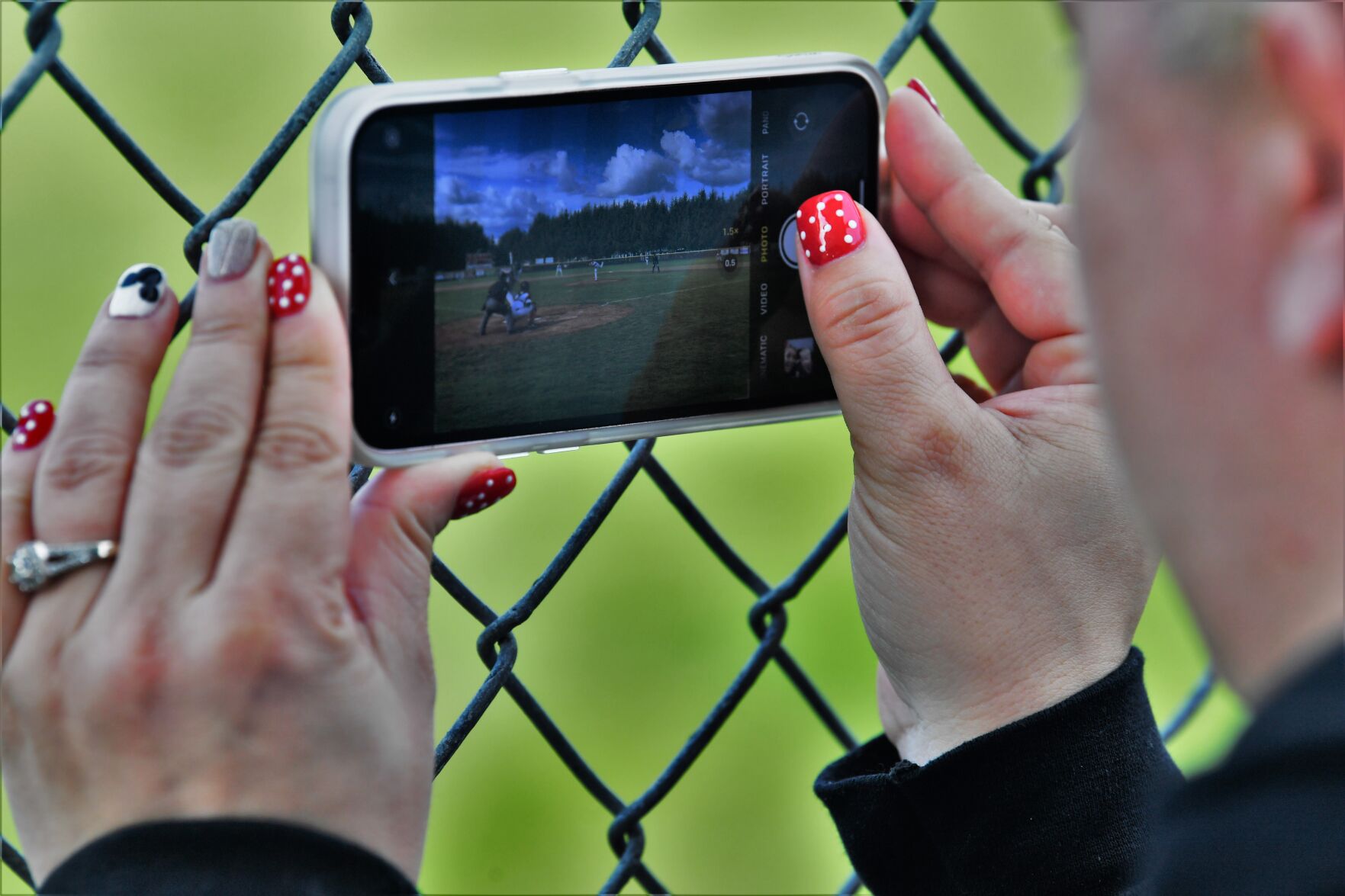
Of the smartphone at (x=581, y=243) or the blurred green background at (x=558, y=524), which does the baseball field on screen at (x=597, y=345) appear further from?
the blurred green background at (x=558, y=524)

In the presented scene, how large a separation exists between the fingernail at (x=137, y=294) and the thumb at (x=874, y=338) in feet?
1.42

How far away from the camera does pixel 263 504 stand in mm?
644

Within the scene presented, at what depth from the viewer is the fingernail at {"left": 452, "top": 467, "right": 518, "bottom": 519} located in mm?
749

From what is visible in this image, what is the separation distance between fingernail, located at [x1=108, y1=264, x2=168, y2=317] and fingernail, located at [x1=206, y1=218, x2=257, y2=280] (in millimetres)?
37

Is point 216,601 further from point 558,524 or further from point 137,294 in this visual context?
point 558,524

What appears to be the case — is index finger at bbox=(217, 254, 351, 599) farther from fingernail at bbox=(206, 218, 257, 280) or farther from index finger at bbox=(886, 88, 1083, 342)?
index finger at bbox=(886, 88, 1083, 342)

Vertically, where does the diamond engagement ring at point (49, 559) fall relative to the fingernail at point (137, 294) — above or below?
below

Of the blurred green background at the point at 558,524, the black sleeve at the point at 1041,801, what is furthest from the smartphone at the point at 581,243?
the blurred green background at the point at 558,524

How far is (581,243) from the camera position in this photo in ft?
2.72

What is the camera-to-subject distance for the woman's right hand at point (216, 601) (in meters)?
0.62

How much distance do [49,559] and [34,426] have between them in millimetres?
90

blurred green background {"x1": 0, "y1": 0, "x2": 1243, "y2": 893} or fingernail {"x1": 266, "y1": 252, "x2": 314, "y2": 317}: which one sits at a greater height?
fingernail {"x1": 266, "y1": 252, "x2": 314, "y2": 317}

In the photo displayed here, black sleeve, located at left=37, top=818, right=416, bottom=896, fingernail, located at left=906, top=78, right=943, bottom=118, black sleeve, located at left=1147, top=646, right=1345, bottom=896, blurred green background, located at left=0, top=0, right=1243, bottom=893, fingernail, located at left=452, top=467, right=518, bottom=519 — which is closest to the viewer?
black sleeve, located at left=1147, top=646, right=1345, bottom=896

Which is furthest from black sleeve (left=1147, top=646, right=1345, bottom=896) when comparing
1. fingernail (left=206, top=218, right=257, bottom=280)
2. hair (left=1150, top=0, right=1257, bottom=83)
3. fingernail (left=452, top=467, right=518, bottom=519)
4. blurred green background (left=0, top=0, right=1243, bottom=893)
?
blurred green background (left=0, top=0, right=1243, bottom=893)
